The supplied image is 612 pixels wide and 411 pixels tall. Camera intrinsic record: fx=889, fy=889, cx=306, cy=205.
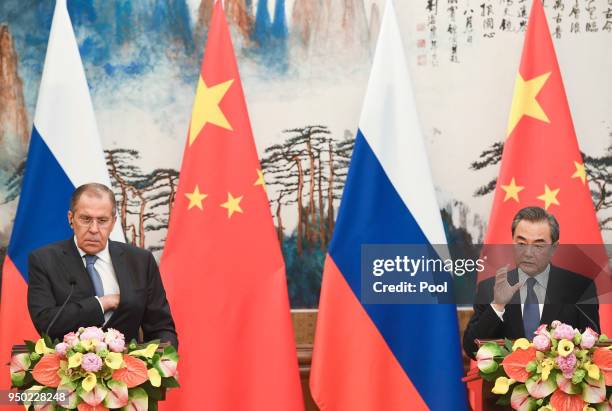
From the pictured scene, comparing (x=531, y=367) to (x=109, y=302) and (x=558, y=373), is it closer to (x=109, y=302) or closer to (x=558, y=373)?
(x=558, y=373)

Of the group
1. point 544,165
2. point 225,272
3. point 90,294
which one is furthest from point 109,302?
point 544,165

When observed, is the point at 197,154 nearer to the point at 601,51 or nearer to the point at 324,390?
the point at 324,390

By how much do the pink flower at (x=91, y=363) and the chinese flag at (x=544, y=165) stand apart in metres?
2.17

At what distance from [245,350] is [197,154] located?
93cm

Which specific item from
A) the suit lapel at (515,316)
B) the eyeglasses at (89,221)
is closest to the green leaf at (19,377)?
the eyeglasses at (89,221)

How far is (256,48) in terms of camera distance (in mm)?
4566

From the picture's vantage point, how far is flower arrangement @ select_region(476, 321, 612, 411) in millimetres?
2852

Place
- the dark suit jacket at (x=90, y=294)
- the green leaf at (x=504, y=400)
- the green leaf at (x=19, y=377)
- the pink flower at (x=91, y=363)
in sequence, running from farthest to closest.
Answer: the dark suit jacket at (x=90, y=294), the green leaf at (x=504, y=400), the green leaf at (x=19, y=377), the pink flower at (x=91, y=363)

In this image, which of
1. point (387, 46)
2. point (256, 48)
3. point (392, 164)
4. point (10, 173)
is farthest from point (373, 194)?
point (10, 173)

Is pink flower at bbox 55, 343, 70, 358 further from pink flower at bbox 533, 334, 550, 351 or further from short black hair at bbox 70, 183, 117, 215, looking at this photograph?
pink flower at bbox 533, 334, 550, 351

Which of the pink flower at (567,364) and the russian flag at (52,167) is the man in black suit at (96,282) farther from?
the pink flower at (567,364)

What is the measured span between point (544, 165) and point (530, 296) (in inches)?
40.8

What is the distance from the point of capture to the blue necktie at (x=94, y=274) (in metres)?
3.22

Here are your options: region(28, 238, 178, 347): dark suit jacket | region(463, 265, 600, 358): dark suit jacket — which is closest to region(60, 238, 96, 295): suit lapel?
region(28, 238, 178, 347): dark suit jacket
